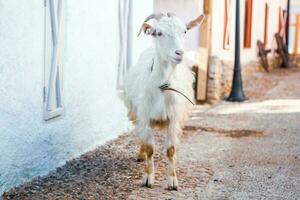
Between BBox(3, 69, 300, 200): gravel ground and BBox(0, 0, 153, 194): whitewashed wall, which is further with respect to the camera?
BBox(3, 69, 300, 200): gravel ground

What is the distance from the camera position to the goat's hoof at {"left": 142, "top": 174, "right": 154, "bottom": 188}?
5.35 m

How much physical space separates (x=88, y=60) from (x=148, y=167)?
1.69 meters

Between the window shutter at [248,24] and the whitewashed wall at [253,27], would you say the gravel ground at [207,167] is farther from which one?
the window shutter at [248,24]

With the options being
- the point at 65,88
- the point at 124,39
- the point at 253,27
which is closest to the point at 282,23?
the point at 253,27

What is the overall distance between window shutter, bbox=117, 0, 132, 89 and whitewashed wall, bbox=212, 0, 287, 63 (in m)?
3.52

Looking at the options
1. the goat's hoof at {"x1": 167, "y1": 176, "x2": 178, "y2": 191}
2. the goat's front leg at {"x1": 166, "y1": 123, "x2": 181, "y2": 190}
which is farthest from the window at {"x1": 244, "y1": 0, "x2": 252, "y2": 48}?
A: the goat's hoof at {"x1": 167, "y1": 176, "x2": 178, "y2": 191}

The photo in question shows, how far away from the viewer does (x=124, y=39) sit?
7723 millimetres

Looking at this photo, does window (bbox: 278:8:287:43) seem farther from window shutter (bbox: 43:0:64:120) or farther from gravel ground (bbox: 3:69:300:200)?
window shutter (bbox: 43:0:64:120)

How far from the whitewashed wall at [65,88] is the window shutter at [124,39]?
0.46ft

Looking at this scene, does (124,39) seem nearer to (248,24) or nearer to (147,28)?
(147,28)

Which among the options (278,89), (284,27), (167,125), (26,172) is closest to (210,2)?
(278,89)

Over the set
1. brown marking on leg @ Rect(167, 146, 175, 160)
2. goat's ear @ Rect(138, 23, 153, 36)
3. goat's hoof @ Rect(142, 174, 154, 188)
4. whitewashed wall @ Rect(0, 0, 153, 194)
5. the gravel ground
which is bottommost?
the gravel ground

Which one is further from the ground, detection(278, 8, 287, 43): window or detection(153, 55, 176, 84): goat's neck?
detection(278, 8, 287, 43): window

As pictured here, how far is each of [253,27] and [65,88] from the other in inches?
437
